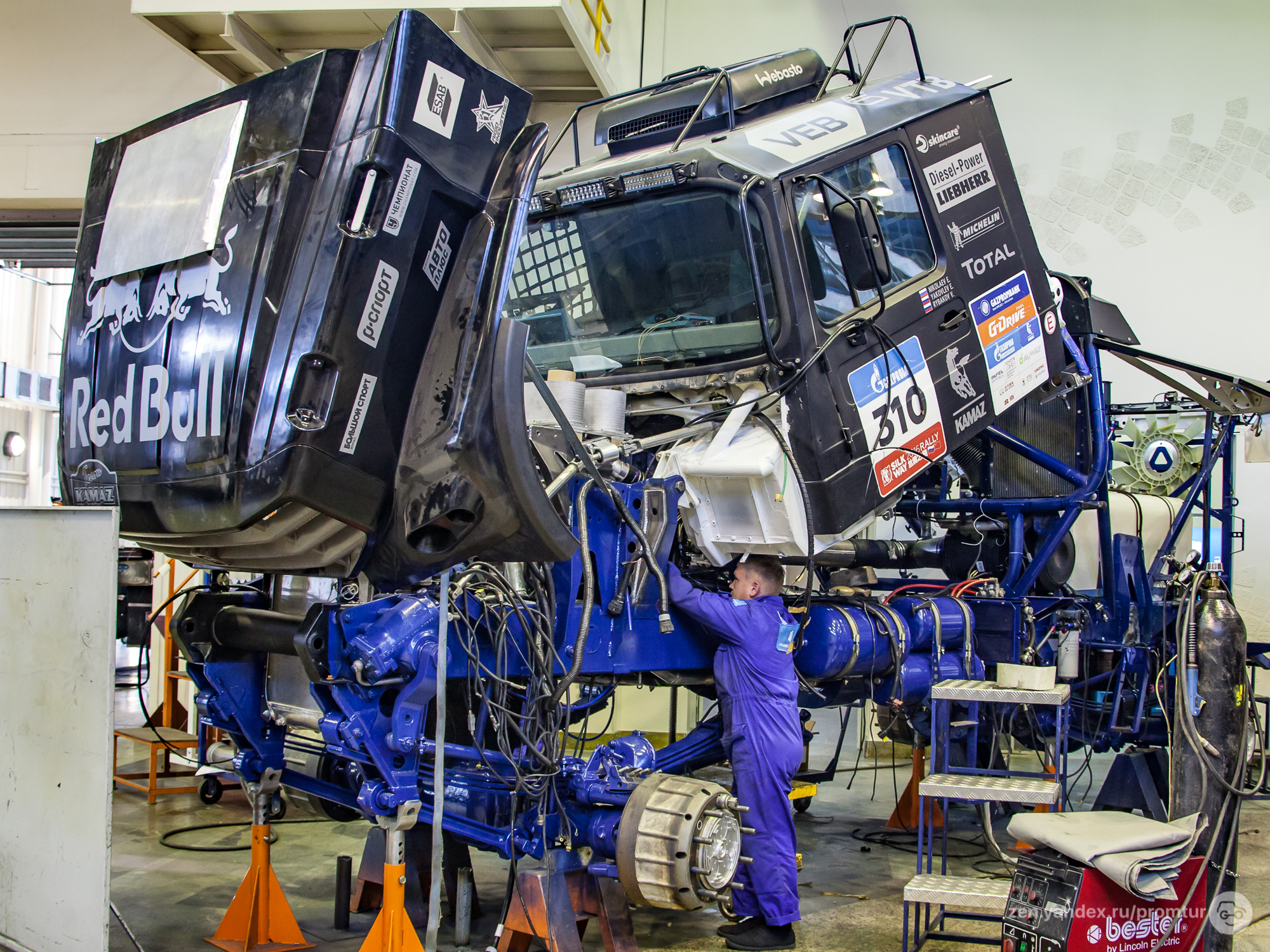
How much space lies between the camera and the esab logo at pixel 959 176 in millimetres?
5324

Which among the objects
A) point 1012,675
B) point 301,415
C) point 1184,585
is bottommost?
point 1012,675

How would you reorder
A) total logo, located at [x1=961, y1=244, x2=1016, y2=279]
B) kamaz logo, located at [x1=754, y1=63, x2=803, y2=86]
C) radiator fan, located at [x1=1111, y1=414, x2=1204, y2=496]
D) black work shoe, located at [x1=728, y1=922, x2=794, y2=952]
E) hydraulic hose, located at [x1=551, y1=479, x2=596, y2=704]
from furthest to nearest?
1. radiator fan, located at [x1=1111, y1=414, x2=1204, y2=496]
2. kamaz logo, located at [x1=754, y1=63, x2=803, y2=86]
3. total logo, located at [x1=961, y1=244, x2=1016, y2=279]
4. black work shoe, located at [x1=728, y1=922, x2=794, y2=952]
5. hydraulic hose, located at [x1=551, y1=479, x2=596, y2=704]

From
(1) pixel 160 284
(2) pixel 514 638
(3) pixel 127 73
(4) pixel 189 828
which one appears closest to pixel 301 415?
(1) pixel 160 284

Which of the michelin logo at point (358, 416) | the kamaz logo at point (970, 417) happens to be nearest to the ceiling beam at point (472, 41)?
the kamaz logo at point (970, 417)

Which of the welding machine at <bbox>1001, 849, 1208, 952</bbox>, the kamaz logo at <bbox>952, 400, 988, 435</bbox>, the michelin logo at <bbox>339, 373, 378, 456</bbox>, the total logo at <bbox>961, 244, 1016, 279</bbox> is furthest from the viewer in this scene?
the total logo at <bbox>961, 244, 1016, 279</bbox>

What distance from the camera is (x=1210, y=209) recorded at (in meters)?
8.95

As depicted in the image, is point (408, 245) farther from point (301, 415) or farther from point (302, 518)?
point (302, 518)

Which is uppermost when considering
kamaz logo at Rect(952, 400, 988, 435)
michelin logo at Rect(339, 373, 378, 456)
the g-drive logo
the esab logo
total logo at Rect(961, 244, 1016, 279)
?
the esab logo

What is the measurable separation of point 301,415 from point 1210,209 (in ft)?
27.6

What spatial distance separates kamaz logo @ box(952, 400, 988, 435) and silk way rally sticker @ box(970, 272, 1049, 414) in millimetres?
93

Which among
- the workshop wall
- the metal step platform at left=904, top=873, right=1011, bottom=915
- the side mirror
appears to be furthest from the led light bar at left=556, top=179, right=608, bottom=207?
the workshop wall

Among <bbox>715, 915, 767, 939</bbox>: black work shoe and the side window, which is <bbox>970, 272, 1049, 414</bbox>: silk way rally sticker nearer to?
the side window

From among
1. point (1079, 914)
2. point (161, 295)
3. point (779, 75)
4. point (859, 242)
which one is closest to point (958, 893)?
point (1079, 914)

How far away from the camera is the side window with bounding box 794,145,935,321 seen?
183 inches
